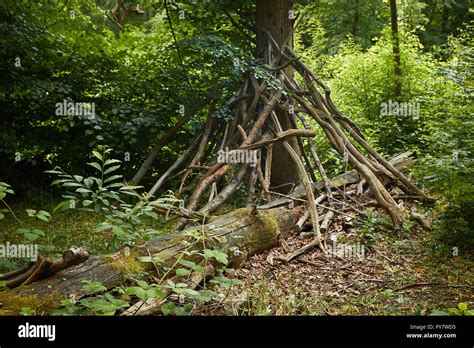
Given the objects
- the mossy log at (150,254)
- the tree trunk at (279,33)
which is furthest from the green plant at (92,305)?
the tree trunk at (279,33)

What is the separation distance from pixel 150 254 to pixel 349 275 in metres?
1.73

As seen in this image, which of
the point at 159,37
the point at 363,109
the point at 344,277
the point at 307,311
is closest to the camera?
the point at 307,311

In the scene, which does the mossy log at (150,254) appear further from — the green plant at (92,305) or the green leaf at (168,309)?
the green leaf at (168,309)

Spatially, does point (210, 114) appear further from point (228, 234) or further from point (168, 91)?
point (228, 234)

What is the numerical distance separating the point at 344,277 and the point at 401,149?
4273 millimetres

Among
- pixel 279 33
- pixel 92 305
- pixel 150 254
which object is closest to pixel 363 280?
pixel 150 254

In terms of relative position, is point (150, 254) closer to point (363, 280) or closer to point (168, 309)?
point (168, 309)

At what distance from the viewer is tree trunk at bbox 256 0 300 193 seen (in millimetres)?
6512

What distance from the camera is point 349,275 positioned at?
12.9 ft

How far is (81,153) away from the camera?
634 centimetres

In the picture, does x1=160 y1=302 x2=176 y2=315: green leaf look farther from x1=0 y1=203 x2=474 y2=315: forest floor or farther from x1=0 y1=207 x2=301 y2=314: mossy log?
x1=0 y1=207 x2=301 y2=314: mossy log

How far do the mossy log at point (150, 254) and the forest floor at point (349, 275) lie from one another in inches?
7.0

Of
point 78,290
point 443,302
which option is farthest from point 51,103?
Answer: point 443,302

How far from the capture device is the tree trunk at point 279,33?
6512mm
